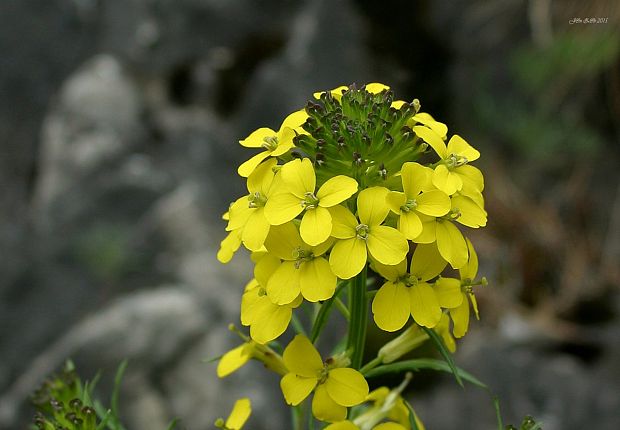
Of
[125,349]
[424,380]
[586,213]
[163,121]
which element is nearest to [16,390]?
[125,349]

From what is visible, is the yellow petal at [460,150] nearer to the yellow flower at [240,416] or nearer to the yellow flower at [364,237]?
the yellow flower at [364,237]

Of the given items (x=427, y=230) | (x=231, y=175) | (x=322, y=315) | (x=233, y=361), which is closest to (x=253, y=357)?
(x=233, y=361)

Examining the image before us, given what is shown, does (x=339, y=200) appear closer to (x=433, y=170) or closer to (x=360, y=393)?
(x=433, y=170)

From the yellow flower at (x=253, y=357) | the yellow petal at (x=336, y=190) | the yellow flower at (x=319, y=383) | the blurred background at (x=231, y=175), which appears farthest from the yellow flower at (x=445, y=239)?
the blurred background at (x=231, y=175)

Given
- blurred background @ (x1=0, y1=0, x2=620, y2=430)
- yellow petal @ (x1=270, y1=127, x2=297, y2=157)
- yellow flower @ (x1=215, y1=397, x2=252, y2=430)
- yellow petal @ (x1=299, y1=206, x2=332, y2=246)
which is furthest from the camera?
blurred background @ (x1=0, y1=0, x2=620, y2=430)

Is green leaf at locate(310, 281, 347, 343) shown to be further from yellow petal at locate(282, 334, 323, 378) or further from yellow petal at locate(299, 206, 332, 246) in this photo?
yellow petal at locate(299, 206, 332, 246)

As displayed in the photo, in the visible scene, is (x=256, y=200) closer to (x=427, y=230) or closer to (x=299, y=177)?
(x=299, y=177)

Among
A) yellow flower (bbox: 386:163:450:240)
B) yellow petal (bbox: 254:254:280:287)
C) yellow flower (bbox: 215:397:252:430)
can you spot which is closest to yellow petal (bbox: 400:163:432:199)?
yellow flower (bbox: 386:163:450:240)
